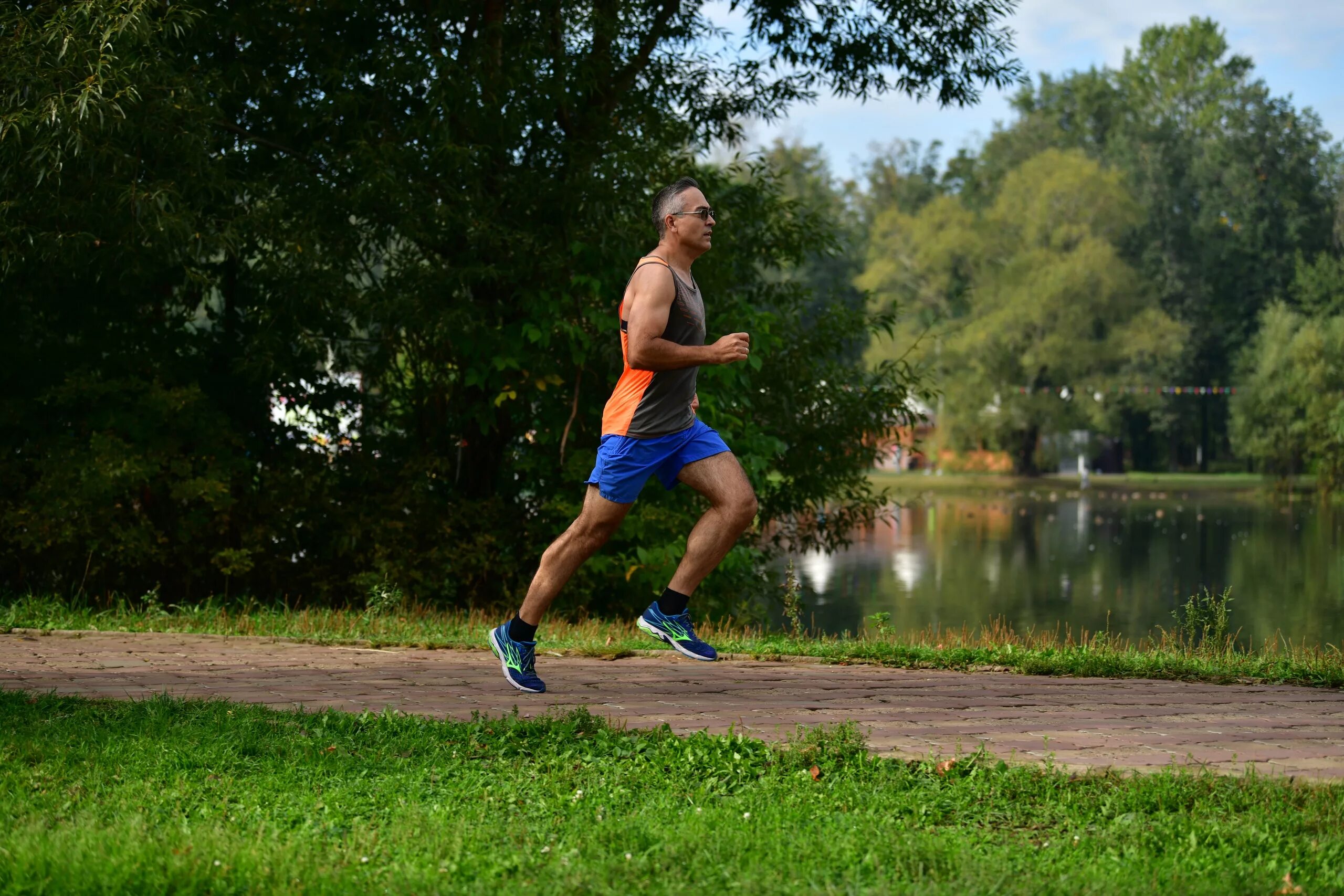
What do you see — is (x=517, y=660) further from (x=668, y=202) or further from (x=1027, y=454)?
(x=1027, y=454)

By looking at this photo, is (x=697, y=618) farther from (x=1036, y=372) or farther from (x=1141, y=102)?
(x=1141, y=102)

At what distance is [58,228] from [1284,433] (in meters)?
45.7

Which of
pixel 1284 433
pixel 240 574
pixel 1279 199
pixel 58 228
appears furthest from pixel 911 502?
pixel 1279 199

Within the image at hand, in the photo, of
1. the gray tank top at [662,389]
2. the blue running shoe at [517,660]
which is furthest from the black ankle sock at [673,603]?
the gray tank top at [662,389]

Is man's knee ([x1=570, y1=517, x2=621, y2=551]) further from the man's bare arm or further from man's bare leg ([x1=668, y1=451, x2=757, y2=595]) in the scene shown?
the man's bare arm

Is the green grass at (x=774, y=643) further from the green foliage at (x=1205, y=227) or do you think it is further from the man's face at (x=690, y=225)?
the green foliage at (x=1205, y=227)

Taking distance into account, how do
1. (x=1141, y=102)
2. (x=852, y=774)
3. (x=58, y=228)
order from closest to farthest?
(x=852, y=774) → (x=58, y=228) → (x=1141, y=102)

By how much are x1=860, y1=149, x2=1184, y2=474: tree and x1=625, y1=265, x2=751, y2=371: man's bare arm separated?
48.3 metres

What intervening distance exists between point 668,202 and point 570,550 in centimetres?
151

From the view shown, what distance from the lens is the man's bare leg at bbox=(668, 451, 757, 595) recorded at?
623 cm

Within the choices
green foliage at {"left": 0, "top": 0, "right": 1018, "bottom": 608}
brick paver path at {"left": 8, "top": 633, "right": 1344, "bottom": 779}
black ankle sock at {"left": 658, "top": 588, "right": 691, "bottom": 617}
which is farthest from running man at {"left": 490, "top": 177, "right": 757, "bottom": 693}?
green foliage at {"left": 0, "top": 0, "right": 1018, "bottom": 608}

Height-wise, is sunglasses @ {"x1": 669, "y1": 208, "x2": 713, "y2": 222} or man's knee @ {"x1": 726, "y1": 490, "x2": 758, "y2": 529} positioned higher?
sunglasses @ {"x1": 669, "y1": 208, "x2": 713, "y2": 222}

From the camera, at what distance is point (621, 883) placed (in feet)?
11.8

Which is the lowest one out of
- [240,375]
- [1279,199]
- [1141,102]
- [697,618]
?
[697,618]
